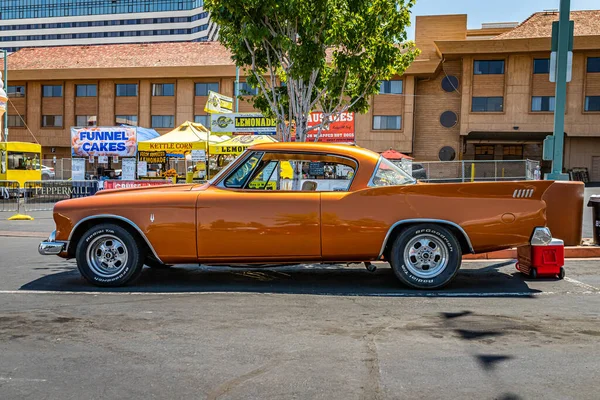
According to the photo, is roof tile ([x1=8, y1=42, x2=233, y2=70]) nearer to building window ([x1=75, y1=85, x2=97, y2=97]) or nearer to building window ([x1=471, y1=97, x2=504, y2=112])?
building window ([x1=75, y1=85, x2=97, y2=97])

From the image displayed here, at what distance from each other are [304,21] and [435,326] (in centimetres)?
572

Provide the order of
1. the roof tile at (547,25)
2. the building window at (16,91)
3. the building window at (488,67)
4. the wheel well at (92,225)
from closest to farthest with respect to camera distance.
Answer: the wheel well at (92,225) → the roof tile at (547,25) → the building window at (488,67) → the building window at (16,91)

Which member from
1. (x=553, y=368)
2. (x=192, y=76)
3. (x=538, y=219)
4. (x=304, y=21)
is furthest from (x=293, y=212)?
(x=192, y=76)

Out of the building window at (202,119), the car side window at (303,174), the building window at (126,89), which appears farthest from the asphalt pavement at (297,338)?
the building window at (126,89)

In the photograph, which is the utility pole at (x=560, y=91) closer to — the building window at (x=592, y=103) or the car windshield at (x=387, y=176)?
the car windshield at (x=387, y=176)

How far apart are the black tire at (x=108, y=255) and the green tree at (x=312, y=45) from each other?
408cm

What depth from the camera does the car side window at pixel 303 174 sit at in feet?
20.0

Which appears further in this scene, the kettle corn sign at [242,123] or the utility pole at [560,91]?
the kettle corn sign at [242,123]

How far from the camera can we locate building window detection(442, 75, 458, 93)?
4097cm

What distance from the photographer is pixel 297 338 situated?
13.9 ft

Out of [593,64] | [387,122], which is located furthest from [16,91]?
[593,64]

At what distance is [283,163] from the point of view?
627 centimetres

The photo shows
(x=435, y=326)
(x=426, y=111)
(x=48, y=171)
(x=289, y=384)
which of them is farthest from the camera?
(x=426, y=111)

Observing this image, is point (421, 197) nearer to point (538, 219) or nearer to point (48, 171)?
point (538, 219)
